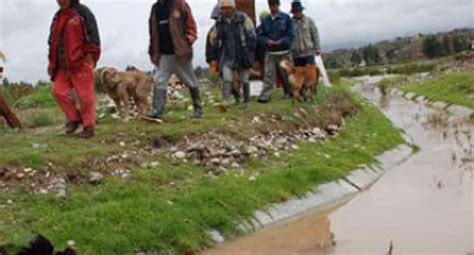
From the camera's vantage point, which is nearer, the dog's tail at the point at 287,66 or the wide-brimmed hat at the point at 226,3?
the wide-brimmed hat at the point at 226,3

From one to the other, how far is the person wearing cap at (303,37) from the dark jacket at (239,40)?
2162mm

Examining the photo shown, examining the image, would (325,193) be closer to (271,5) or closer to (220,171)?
(220,171)

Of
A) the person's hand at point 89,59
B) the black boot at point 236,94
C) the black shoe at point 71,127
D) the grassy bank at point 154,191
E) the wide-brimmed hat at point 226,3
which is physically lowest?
the grassy bank at point 154,191

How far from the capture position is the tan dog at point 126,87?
12031 millimetres

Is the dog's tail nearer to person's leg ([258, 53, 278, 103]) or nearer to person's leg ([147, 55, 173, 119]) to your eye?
person's leg ([258, 53, 278, 103])

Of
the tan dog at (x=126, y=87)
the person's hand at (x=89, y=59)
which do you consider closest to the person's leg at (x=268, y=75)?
the tan dog at (x=126, y=87)

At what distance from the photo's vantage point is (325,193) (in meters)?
10.5

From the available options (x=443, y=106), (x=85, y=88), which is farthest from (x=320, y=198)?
(x=443, y=106)

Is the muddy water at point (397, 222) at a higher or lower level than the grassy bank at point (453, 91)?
higher

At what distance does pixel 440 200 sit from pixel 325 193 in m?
1.55

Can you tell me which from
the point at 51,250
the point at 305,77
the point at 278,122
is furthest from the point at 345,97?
the point at 51,250

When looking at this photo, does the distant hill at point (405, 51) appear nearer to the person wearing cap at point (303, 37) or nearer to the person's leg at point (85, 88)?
the person wearing cap at point (303, 37)

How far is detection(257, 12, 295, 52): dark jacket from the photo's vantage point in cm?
1492

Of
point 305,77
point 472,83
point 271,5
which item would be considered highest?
point 271,5
